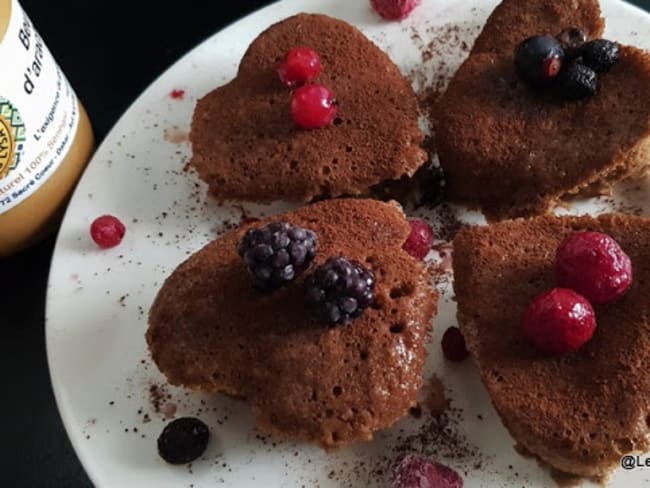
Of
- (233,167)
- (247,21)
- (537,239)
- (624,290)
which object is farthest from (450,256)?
(247,21)

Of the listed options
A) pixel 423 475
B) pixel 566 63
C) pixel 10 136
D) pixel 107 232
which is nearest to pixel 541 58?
pixel 566 63

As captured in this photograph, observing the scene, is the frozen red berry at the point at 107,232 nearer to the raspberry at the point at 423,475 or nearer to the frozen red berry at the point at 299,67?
the frozen red berry at the point at 299,67

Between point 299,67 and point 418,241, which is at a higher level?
point 299,67

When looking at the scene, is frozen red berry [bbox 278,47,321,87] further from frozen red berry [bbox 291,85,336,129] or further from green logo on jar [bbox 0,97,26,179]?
green logo on jar [bbox 0,97,26,179]

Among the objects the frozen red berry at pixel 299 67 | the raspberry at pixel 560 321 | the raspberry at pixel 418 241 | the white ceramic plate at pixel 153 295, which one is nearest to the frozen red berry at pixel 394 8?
the white ceramic plate at pixel 153 295

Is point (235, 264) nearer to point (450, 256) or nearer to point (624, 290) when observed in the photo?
point (450, 256)

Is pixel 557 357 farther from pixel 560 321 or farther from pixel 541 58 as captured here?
pixel 541 58
